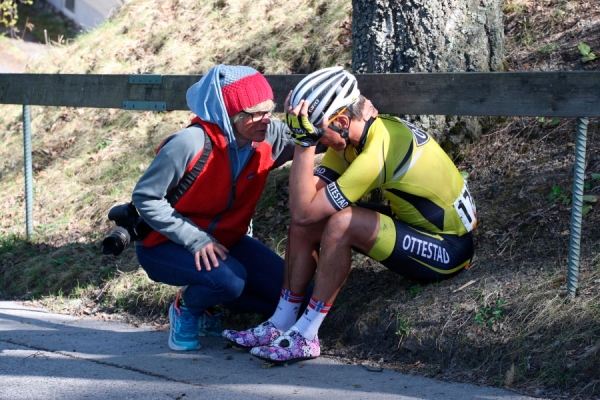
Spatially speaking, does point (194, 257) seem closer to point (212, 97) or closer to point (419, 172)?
point (212, 97)

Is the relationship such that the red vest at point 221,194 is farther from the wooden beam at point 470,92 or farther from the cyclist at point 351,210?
the wooden beam at point 470,92

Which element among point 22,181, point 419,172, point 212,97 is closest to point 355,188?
point 419,172

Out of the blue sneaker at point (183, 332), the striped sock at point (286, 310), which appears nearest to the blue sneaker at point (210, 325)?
the blue sneaker at point (183, 332)

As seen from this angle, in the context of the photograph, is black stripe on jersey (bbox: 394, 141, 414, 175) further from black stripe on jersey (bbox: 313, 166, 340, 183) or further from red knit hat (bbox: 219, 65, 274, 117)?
red knit hat (bbox: 219, 65, 274, 117)

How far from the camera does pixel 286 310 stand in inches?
175

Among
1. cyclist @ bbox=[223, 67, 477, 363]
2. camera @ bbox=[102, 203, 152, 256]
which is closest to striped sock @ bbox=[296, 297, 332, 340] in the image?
cyclist @ bbox=[223, 67, 477, 363]

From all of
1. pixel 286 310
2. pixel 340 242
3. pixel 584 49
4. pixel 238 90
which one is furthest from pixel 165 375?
pixel 584 49

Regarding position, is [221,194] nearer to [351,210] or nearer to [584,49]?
[351,210]

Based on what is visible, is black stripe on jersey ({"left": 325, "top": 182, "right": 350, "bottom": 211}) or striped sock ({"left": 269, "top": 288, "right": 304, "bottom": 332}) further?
striped sock ({"left": 269, "top": 288, "right": 304, "bottom": 332})

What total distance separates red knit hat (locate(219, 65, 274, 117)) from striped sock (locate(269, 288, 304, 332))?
1.13 metres

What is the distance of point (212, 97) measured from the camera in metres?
4.39

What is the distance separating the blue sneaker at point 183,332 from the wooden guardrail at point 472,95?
1.66m

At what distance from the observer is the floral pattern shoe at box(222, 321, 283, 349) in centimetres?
441

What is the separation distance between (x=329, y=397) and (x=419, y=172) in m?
1.39
